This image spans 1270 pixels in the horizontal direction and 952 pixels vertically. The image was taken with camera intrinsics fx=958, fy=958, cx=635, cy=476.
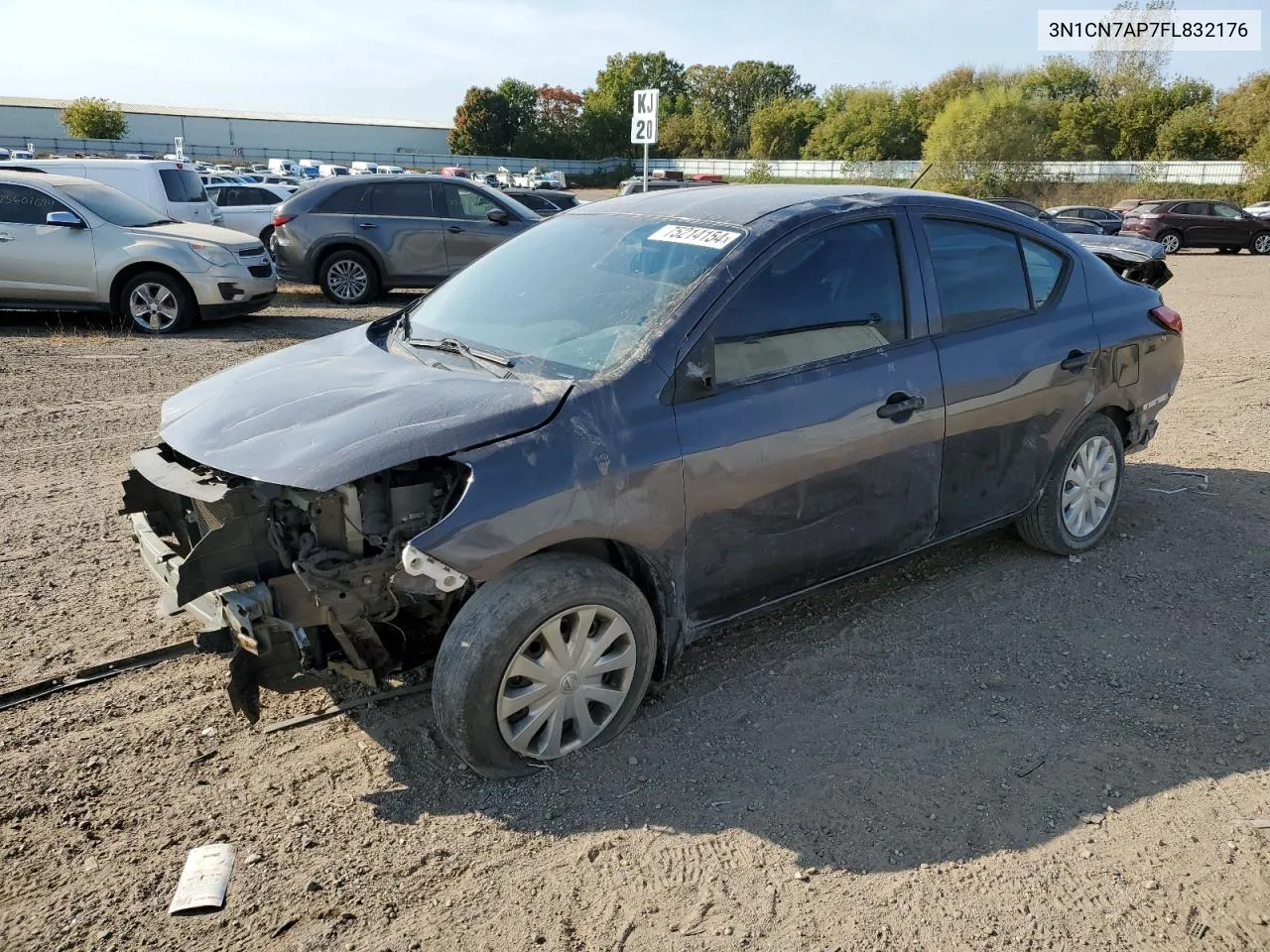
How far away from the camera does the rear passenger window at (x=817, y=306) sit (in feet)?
11.1

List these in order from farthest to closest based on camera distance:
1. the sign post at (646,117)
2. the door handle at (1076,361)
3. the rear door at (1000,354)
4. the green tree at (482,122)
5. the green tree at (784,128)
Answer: the green tree at (482,122), the green tree at (784,128), the sign post at (646,117), the door handle at (1076,361), the rear door at (1000,354)

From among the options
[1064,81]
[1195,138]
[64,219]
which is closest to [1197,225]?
[64,219]

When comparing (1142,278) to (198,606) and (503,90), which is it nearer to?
(198,606)

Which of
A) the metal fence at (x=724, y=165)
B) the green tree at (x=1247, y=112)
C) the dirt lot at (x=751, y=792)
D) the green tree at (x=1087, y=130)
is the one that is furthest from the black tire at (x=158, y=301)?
the green tree at (x=1087, y=130)

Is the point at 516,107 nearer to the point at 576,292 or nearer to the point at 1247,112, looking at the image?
the point at 1247,112

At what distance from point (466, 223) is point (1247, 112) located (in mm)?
51257

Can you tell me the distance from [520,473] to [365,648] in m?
0.76

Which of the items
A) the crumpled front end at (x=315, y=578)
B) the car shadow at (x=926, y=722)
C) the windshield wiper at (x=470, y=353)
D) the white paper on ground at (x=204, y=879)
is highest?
the windshield wiper at (x=470, y=353)

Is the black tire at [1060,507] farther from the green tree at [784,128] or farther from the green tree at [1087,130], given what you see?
the green tree at [784,128]

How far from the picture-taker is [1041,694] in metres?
3.63

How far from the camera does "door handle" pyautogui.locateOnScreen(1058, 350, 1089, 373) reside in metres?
4.43

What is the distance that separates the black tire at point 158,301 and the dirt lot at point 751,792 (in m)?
6.55

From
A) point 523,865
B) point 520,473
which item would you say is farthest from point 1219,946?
point 520,473

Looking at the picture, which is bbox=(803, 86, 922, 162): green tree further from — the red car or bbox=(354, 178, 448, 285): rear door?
bbox=(354, 178, 448, 285): rear door
